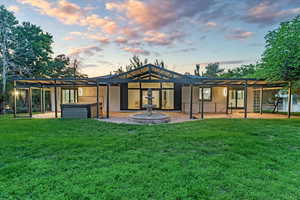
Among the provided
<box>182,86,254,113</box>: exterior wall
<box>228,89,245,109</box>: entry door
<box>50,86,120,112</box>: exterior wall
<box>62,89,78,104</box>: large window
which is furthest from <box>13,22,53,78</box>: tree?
<box>228,89,245,109</box>: entry door

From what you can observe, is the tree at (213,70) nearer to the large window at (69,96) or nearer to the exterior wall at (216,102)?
the exterior wall at (216,102)

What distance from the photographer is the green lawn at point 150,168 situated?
2.27 meters

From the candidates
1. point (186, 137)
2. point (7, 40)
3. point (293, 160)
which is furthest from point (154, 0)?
point (7, 40)

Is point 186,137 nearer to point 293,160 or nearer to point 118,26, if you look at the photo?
point 293,160

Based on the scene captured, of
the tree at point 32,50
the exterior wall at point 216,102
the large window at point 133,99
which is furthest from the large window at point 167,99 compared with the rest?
the tree at point 32,50

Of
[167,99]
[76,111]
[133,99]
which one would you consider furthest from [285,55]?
[76,111]

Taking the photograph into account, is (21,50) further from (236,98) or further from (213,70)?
(213,70)

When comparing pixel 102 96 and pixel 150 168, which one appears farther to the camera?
pixel 102 96

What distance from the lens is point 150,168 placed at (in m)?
3.04

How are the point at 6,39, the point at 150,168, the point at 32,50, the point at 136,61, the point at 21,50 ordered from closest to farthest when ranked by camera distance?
the point at 150,168 → the point at 6,39 → the point at 21,50 → the point at 32,50 → the point at 136,61

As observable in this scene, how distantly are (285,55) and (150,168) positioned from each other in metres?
9.17

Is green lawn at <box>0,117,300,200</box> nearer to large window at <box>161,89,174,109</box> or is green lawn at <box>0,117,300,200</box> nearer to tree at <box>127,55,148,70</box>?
large window at <box>161,89,174,109</box>

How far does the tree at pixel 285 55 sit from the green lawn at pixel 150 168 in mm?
4767

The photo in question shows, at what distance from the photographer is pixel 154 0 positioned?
30.1ft
